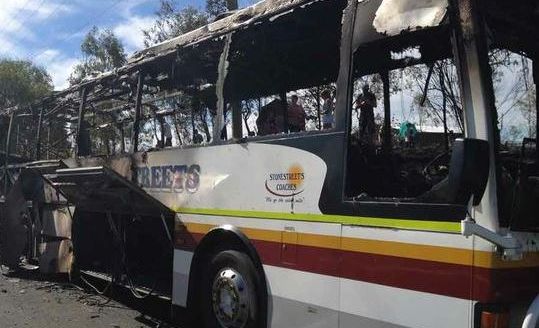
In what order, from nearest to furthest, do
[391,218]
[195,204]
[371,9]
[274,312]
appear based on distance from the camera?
[391,218]
[371,9]
[274,312]
[195,204]

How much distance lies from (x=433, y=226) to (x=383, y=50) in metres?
1.42

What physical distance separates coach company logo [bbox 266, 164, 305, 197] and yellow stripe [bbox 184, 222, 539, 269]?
334 millimetres

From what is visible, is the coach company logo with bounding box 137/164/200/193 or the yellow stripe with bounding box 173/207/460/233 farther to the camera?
the coach company logo with bounding box 137/164/200/193

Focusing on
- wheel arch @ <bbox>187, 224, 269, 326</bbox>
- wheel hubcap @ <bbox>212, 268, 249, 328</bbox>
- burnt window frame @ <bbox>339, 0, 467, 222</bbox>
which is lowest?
wheel hubcap @ <bbox>212, 268, 249, 328</bbox>

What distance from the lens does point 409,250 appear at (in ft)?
13.1

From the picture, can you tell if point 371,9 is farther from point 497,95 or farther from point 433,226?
point 433,226

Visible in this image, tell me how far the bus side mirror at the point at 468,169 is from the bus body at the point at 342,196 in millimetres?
17

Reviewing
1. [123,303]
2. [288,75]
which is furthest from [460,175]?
[123,303]

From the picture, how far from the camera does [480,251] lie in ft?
11.9

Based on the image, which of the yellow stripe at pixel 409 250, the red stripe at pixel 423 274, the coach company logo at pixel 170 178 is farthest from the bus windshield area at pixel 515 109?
the coach company logo at pixel 170 178

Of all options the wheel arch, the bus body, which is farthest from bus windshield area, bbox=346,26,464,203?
the wheel arch

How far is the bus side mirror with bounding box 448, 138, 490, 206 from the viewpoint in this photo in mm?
3295

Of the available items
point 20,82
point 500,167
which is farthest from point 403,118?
point 20,82

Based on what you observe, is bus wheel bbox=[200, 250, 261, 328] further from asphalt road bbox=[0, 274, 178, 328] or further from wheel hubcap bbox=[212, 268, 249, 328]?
asphalt road bbox=[0, 274, 178, 328]
